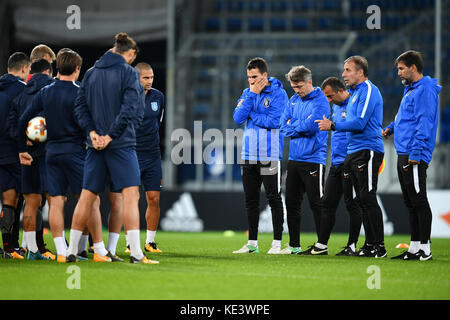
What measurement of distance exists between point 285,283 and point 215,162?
10.9m

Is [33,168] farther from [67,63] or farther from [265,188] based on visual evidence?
[265,188]

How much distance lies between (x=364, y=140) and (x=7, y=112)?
3826 millimetres

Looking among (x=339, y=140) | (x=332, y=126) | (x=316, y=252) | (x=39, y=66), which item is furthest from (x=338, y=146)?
(x=39, y=66)

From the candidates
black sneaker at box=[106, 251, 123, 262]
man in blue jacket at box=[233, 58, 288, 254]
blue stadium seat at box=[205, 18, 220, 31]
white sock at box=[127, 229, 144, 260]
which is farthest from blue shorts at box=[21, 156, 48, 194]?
blue stadium seat at box=[205, 18, 220, 31]

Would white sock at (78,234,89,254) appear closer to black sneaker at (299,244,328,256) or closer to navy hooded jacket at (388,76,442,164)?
black sneaker at (299,244,328,256)

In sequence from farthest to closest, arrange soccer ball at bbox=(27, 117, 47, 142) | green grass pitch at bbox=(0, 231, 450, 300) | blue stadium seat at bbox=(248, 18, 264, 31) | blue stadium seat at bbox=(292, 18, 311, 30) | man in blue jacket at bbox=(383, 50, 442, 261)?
blue stadium seat at bbox=(248, 18, 264, 31) → blue stadium seat at bbox=(292, 18, 311, 30) → man in blue jacket at bbox=(383, 50, 442, 261) → soccer ball at bbox=(27, 117, 47, 142) → green grass pitch at bbox=(0, 231, 450, 300)

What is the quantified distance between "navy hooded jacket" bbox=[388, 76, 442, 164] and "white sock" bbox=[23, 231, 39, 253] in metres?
3.82

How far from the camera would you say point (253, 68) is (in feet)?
25.5

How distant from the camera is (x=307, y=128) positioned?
767cm

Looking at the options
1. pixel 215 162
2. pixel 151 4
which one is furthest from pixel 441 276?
pixel 151 4

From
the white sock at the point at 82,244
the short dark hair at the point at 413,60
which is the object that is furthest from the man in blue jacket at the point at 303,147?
the white sock at the point at 82,244

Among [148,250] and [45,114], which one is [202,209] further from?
[45,114]

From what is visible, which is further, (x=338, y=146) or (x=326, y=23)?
(x=326, y=23)

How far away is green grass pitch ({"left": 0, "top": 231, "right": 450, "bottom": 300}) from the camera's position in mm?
4742
